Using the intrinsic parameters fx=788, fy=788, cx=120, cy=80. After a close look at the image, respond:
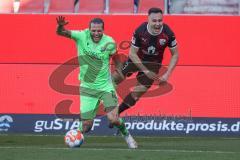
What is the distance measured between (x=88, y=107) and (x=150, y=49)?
6.60ft

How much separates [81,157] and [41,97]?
6457 millimetres

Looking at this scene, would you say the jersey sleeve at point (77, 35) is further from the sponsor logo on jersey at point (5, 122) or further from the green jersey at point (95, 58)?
the sponsor logo on jersey at point (5, 122)

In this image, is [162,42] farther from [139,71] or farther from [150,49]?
[139,71]

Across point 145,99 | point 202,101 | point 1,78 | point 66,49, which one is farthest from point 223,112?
point 1,78

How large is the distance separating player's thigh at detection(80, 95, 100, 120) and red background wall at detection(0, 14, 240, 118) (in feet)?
14.9

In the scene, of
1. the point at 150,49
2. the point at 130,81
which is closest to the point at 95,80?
the point at 150,49

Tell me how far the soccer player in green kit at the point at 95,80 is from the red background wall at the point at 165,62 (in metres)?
4.42

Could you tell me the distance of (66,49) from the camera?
1644 centimetres

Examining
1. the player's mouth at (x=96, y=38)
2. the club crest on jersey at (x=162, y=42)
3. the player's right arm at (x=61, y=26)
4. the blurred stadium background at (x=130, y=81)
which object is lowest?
Answer: the blurred stadium background at (x=130, y=81)

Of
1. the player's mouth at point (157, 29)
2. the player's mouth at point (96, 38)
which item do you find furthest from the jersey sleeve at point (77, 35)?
the player's mouth at point (157, 29)

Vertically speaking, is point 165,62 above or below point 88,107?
below

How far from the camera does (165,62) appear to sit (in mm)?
16219

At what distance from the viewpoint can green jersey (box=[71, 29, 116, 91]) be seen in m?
11.6

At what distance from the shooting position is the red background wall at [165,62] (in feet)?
52.9
